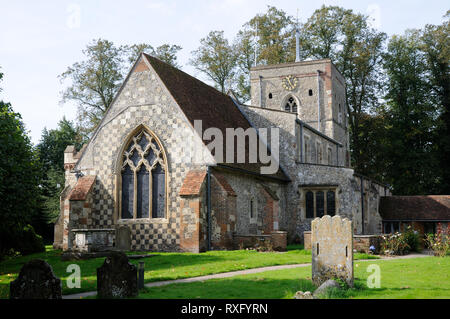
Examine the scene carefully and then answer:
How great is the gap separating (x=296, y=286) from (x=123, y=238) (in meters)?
12.6

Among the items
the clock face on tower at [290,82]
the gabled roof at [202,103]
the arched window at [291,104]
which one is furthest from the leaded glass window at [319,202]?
the clock face on tower at [290,82]

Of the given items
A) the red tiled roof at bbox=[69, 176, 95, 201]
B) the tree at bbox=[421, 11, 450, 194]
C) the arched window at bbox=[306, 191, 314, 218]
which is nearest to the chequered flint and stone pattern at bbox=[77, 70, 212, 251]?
the red tiled roof at bbox=[69, 176, 95, 201]

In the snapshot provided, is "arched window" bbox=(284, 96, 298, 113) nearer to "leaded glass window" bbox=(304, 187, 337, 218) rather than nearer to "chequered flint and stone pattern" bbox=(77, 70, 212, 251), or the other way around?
"leaded glass window" bbox=(304, 187, 337, 218)

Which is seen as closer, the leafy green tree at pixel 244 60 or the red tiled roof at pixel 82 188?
the red tiled roof at pixel 82 188

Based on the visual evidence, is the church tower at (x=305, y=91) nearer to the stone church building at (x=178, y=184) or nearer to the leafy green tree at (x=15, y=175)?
the stone church building at (x=178, y=184)

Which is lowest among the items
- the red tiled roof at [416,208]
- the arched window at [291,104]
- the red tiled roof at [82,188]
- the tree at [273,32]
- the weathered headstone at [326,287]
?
the weathered headstone at [326,287]

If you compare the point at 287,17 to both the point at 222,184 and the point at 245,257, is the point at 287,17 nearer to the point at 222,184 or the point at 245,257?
the point at 222,184

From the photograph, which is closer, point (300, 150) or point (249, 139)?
point (249, 139)

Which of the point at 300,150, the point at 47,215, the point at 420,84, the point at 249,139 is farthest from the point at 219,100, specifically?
the point at 420,84

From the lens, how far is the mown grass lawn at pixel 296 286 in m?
10.1

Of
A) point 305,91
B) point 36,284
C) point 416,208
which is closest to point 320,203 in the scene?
point 416,208

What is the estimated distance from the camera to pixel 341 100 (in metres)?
43.9

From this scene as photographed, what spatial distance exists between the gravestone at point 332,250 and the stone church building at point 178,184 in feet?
30.4
